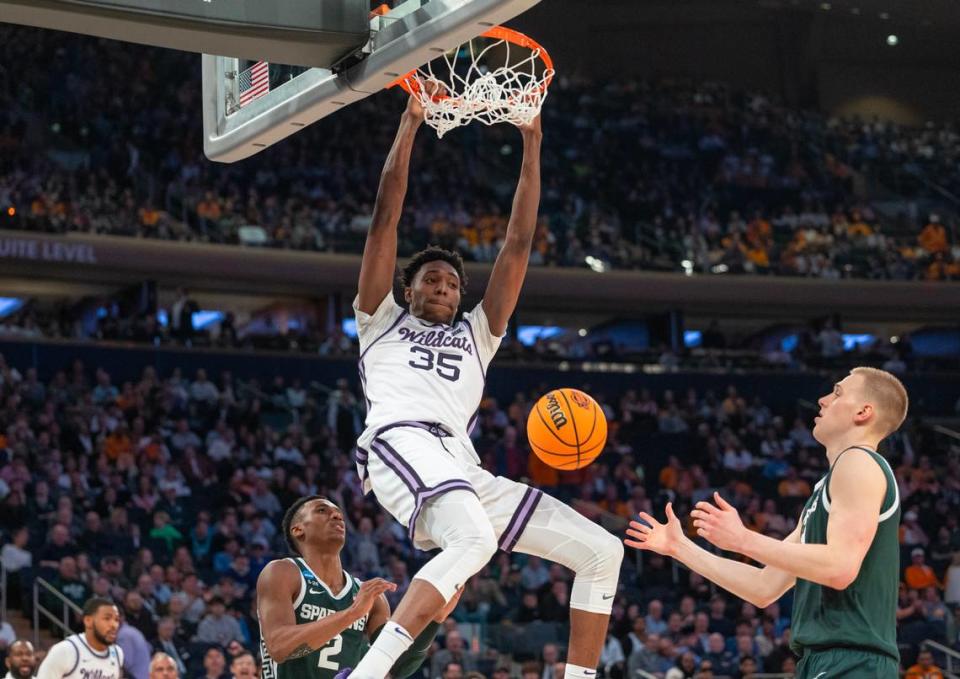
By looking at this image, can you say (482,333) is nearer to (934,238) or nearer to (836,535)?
(836,535)

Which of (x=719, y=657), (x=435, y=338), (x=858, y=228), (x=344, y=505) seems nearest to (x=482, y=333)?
(x=435, y=338)

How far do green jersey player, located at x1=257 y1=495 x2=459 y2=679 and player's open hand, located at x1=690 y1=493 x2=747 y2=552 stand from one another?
158 centimetres

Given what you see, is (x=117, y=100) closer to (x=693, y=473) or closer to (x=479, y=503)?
(x=693, y=473)

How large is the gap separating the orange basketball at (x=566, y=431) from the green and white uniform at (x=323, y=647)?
1144mm

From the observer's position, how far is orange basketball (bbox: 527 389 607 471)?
623 centimetres

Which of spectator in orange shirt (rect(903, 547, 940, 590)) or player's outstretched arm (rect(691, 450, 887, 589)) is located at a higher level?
player's outstretched arm (rect(691, 450, 887, 589))

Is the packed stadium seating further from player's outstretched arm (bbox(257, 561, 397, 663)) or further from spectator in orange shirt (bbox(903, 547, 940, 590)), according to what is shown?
player's outstretched arm (bbox(257, 561, 397, 663))

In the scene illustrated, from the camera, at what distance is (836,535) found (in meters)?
4.14

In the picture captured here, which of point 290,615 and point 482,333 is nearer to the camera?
point 290,615

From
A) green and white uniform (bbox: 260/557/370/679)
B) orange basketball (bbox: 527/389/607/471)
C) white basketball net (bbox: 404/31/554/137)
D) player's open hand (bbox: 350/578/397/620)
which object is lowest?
green and white uniform (bbox: 260/557/370/679)

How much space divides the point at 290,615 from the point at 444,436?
1.07 meters

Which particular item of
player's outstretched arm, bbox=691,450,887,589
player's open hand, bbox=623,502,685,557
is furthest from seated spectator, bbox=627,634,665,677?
player's outstretched arm, bbox=691,450,887,589

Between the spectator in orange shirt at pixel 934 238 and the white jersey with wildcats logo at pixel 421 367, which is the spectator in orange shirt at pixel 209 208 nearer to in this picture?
the spectator in orange shirt at pixel 934 238

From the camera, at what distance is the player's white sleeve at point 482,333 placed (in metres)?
6.20
